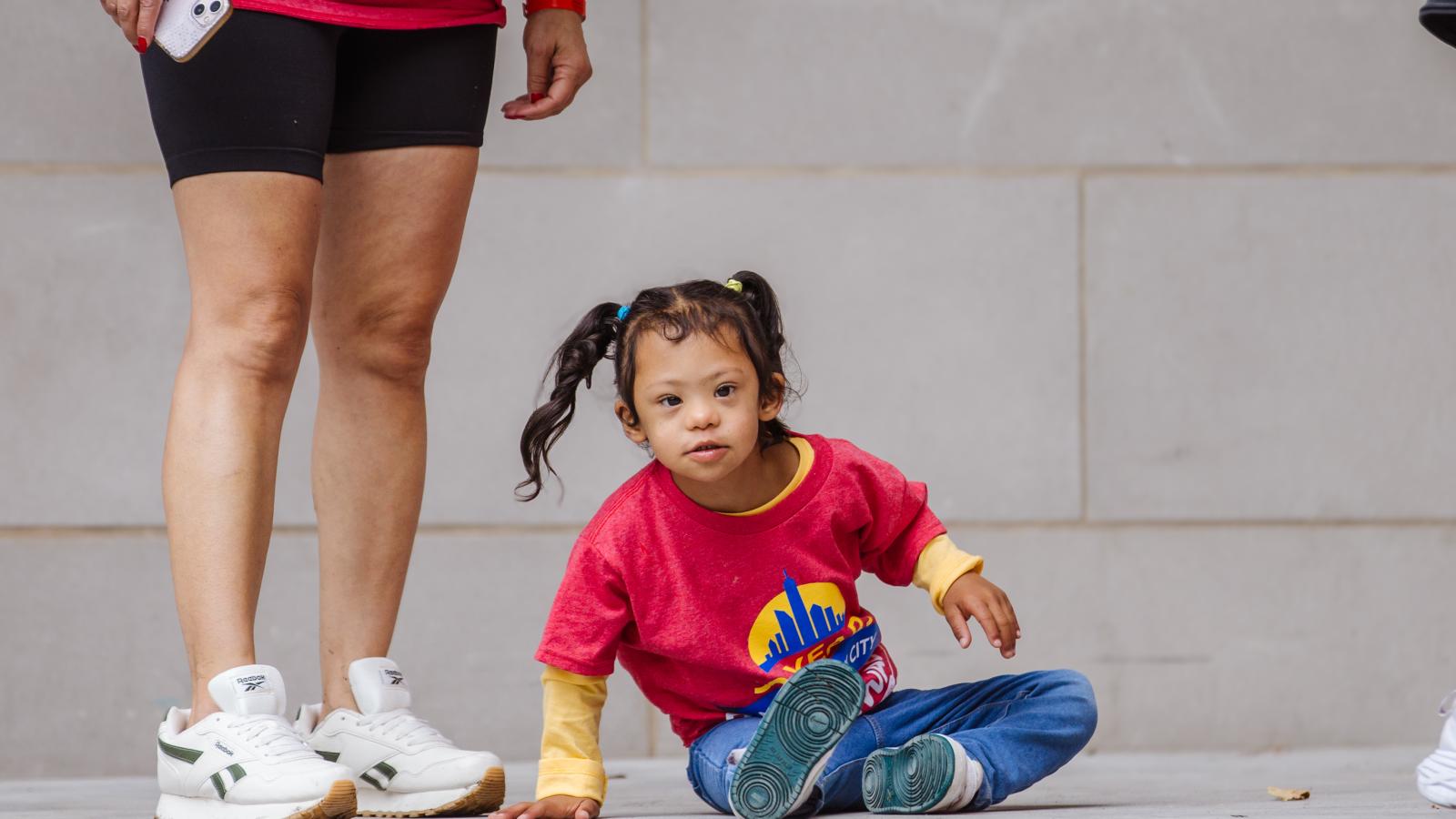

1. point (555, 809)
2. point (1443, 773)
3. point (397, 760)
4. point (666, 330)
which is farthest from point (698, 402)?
point (1443, 773)

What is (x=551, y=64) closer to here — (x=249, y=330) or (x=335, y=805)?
(x=249, y=330)

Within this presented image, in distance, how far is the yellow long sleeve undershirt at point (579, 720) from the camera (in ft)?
7.36

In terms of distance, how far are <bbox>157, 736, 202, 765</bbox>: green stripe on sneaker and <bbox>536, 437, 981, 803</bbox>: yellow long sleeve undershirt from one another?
18.6 inches

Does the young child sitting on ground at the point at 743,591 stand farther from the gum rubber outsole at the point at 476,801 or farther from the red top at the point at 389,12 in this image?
the red top at the point at 389,12

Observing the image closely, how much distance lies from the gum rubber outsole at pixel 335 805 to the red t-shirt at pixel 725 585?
39 centimetres

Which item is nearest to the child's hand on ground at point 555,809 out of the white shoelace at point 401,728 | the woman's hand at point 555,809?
the woman's hand at point 555,809

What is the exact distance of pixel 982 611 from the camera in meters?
2.25

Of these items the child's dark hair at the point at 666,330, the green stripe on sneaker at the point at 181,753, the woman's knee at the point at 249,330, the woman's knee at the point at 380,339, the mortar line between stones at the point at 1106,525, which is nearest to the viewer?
the green stripe on sneaker at the point at 181,753

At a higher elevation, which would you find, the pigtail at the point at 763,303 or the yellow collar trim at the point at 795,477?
the pigtail at the point at 763,303

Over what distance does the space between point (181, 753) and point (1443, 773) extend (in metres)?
1.75

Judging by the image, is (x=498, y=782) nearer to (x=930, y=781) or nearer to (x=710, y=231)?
(x=930, y=781)

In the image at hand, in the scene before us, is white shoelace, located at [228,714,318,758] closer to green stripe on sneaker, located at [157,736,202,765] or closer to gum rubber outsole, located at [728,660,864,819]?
green stripe on sneaker, located at [157,736,202,765]

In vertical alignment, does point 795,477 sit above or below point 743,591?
above

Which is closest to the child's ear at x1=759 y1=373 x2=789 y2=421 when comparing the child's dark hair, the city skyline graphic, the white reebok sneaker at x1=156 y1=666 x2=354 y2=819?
the child's dark hair
